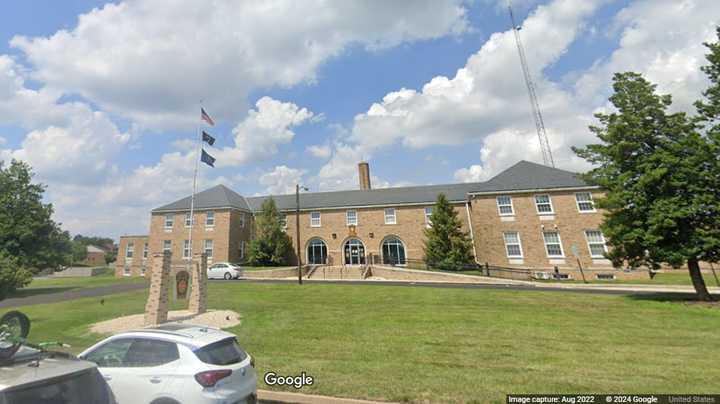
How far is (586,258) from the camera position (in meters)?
28.1

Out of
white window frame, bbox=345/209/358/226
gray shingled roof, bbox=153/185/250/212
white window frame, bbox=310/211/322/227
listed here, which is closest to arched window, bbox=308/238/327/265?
white window frame, bbox=310/211/322/227

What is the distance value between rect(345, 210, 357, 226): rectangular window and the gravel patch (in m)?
24.2

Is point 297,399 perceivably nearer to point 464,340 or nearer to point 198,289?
point 464,340

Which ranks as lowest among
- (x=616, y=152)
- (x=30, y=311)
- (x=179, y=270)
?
(x=30, y=311)

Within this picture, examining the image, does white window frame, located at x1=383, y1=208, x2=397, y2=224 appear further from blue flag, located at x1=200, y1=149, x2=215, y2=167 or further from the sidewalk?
the sidewalk

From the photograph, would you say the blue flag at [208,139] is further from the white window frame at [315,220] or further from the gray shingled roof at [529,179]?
the gray shingled roof at [529,179]

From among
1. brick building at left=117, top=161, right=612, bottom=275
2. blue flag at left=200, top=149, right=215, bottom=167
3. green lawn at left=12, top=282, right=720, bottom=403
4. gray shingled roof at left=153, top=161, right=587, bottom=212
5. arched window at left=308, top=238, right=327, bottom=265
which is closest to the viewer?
green lawn at left=12, top=282, right=720, bottom=403

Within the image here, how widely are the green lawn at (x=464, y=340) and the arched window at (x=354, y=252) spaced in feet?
62.7

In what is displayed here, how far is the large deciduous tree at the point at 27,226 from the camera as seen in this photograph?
2652 cm

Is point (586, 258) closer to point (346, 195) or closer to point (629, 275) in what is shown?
point (629, 275)

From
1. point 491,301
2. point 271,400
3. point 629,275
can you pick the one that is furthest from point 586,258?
point 271,400

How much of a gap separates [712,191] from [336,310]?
57.3ft

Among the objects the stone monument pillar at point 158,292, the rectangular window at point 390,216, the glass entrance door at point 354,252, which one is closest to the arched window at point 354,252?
the glass entrance door at point 354,252

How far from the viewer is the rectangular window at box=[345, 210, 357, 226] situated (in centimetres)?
3741
